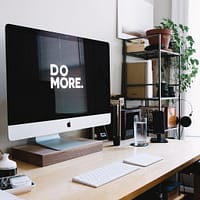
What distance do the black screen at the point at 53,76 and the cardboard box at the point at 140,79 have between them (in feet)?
1.90

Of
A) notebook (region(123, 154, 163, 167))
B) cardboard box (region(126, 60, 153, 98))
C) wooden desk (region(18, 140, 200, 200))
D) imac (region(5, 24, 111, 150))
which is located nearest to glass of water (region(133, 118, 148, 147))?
wooden desk (region(18, 140, 200, 200))

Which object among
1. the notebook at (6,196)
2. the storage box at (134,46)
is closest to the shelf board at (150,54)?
the storage box at (134,46)

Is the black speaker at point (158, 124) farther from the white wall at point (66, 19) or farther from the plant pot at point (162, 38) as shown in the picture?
the plant pot at point (162, 38)

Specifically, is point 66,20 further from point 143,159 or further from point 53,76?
point 143,159

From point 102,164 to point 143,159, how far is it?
23 cm

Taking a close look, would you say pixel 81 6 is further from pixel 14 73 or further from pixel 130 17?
pixel 14 73

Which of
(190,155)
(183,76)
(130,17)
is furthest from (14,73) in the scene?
(183,76)

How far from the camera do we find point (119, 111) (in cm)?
194

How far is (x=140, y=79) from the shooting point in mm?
2332

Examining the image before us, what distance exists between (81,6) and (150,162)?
3.78ft

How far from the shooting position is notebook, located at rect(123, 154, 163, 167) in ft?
4.51

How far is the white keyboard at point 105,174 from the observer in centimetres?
110

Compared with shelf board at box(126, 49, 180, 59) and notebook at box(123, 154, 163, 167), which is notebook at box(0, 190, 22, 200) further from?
shelf board at box(126, 49, 180, 59)

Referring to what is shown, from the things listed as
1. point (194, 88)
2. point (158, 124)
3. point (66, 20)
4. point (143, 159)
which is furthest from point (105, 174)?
point (194, 88)
